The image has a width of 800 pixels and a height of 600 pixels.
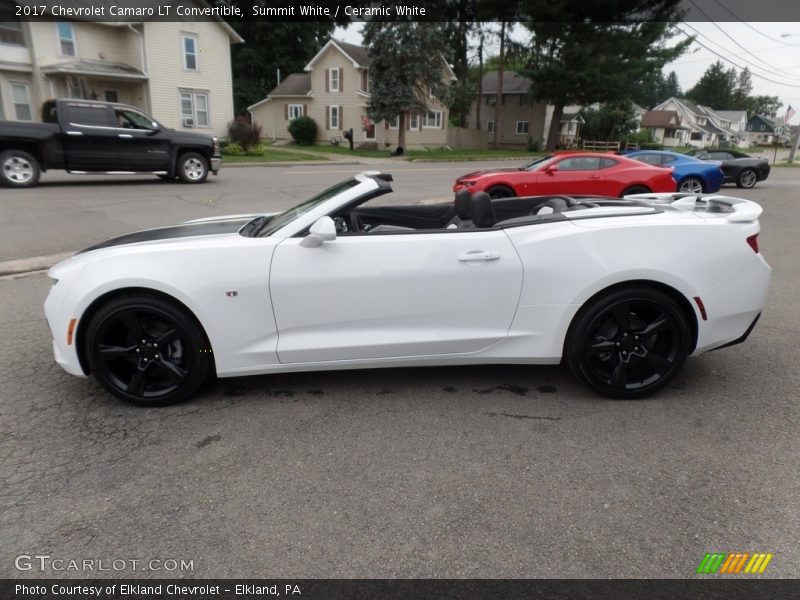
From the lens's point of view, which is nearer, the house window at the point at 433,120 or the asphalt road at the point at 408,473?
the asphalt road at the point at 408,473

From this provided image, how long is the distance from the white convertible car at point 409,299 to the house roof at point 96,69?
27558 mm

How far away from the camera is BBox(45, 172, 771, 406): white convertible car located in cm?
331

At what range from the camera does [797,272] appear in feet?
23.5

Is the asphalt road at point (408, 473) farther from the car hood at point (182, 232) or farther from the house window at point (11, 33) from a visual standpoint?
the house window at point (11, 33)

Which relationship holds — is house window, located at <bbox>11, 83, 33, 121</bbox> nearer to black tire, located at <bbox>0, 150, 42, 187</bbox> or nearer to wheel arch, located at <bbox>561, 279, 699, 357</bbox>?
black tire, located at <bbox>0, 150, 42, 187</bbox>

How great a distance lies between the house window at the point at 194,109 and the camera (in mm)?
29922

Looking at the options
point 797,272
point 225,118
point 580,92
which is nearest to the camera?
point 797,272

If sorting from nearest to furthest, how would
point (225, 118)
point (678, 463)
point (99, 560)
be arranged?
point (99, 560) → point (678, 463) → point (225, 118)

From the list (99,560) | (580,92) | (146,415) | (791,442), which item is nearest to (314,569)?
(99,560)

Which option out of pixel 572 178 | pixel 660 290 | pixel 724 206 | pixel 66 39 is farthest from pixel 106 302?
pixel 66 39

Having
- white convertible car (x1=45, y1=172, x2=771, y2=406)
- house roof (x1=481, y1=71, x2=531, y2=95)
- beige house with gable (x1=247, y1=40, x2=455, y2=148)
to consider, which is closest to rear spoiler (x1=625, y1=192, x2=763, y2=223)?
white convertible car (x1=45, y1=172, x2=771, y2=406)

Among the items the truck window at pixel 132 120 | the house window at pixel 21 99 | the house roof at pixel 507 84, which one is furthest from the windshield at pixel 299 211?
the house roof at pixel 507 84
